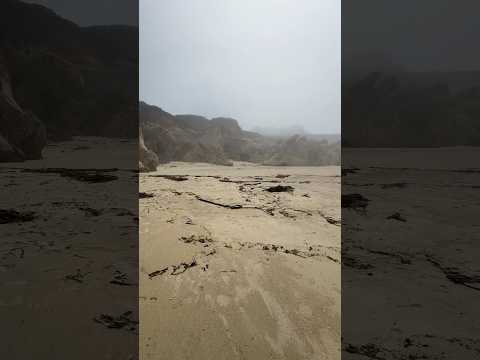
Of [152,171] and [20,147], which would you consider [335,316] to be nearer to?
[20,147]

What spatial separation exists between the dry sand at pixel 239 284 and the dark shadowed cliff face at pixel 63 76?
35.4ft

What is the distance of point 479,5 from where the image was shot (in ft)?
36.8

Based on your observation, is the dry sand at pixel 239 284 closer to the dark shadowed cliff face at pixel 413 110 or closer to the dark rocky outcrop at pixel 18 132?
the dark rocky outcrop at pixel 18 132

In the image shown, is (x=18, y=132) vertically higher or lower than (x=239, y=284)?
higher

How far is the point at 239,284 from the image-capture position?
1697mm

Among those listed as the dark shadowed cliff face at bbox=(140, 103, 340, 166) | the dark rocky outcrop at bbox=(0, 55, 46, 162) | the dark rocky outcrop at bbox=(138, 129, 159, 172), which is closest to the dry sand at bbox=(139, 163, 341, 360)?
the dark rocky outcrop at bbox=(0, 55, 46, 162)

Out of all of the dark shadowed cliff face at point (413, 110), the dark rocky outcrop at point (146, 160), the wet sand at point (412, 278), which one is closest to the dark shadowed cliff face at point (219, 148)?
the dark shadowed cliff face at point (413, 110)

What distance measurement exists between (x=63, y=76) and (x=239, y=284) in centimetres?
1528

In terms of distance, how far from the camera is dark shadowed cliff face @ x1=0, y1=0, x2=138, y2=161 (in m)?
12.7

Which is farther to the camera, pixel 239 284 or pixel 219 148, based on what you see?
pixel 219 148

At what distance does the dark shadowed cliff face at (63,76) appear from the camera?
12.7 m

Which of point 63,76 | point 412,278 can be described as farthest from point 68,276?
point 63,76

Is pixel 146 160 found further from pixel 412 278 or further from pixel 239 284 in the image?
pixel 412 278

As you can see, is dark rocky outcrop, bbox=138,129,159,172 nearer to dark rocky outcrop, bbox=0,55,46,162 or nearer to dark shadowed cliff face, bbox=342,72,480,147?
dark rocky outcrop, bbox=0,55,46,162
